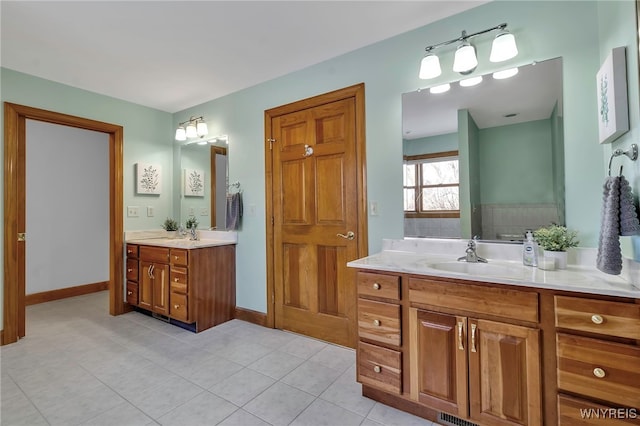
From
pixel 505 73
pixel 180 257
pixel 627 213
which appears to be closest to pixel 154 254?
pixel 180 257

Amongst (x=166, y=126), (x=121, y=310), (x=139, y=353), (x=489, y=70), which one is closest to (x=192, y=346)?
(x=139, y=353)

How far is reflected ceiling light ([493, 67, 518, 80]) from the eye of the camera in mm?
1791

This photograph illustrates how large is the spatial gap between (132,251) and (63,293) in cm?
164

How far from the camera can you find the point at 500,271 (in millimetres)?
1487

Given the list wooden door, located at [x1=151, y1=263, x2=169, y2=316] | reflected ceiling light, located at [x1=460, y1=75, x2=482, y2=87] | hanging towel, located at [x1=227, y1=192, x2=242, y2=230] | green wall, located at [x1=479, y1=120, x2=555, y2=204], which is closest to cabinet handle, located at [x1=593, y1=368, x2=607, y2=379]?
green wall, located at [x1=479, y1=120, x2=555, y2=204]

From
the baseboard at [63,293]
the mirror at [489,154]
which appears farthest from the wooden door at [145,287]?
the mirror at [489,154]

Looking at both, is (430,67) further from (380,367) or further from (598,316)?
(380,367)

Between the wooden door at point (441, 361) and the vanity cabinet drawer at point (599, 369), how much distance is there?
381mm

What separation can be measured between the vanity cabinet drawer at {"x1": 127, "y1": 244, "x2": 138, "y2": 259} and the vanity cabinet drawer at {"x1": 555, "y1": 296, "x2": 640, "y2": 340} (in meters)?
3.69

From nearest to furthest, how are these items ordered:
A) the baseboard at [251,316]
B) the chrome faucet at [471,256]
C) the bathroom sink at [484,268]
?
the bathroom sink at [484,268], the chrome faucet at [471,256], the baseboard at [251,316]

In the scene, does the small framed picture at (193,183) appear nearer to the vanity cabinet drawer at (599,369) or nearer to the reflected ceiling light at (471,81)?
the reflected ceiling light at (471,81)

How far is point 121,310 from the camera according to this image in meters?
3.32

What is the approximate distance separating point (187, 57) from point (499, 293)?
2.85 metres

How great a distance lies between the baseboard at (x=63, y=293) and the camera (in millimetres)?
3699
